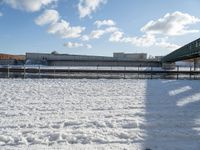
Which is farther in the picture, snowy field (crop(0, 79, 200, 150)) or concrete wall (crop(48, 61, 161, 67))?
concrete wall (crop(48, 61, 161, 67))

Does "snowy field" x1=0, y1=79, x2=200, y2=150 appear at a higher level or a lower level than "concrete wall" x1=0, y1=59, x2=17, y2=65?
lower

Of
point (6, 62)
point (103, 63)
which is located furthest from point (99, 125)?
point (6, 62)

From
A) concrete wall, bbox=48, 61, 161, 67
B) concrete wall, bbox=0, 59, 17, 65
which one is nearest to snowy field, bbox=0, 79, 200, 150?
concrete wall, bbox=48, 61, 161, 67

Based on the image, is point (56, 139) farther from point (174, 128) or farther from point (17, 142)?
point (174, 128)

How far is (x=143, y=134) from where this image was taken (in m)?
5.52

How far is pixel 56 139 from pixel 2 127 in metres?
1.80

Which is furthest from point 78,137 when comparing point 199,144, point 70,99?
point 70,99

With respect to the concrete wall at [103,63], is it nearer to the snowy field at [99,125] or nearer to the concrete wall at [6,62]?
the concrete wall at [6,62]

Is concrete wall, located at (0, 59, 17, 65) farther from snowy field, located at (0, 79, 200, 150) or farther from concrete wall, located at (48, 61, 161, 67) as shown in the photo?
snowy field, located at (0, 79, 200, 150)

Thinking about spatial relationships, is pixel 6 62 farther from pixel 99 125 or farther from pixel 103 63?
pixel 99 125

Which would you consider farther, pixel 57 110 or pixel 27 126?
pixel 57 110

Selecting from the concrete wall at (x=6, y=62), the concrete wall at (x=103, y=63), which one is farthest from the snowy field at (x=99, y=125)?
the concrete wall at (x=6, y=62)

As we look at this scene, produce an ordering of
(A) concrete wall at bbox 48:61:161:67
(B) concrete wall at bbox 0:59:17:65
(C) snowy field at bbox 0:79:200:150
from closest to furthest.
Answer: (C) snowy field at bbox 0:79:200:150
(B) concrete wall at bbox 0:59:17:65
(A) concrete wall at bbox 48:61:161:67

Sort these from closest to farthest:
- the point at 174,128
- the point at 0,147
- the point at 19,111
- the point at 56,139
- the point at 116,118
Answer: the point at 0,147 < the point at 56,139 < the point at 174,128 < the point at 116,118 < the point at 19,111
